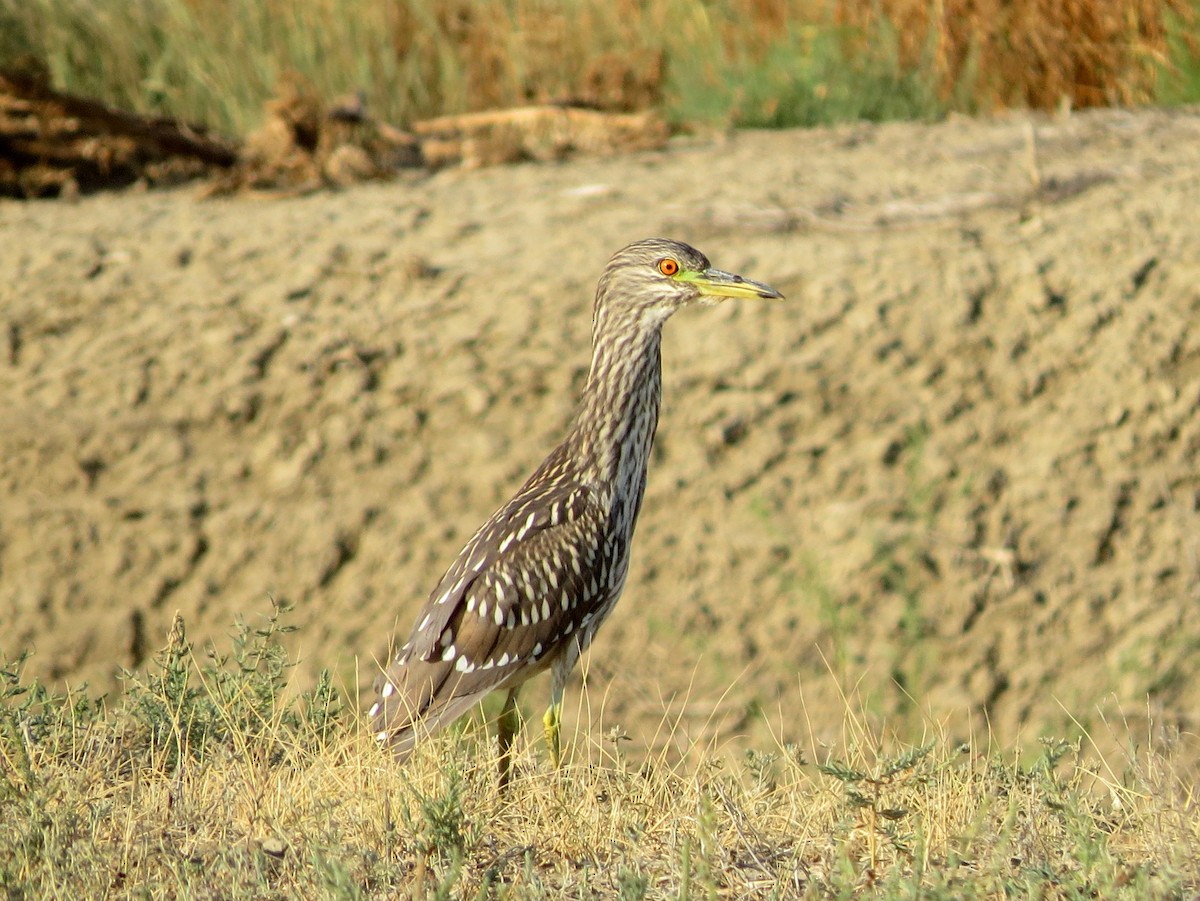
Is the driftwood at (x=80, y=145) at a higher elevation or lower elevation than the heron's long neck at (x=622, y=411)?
higher

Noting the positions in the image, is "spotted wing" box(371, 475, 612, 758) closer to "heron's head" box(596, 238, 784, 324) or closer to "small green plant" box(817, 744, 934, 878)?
"heron's head" box(596, 238, 784, 324)

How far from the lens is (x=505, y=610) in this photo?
5.00m

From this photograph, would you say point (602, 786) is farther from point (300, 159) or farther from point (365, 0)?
point (365, 0)

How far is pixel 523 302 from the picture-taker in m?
7.60

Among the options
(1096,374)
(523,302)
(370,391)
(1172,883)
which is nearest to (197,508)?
(370,391)

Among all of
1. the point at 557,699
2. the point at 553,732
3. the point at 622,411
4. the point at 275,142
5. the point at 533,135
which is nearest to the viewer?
the point at 553,732

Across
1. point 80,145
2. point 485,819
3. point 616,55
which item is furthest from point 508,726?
point 616,55

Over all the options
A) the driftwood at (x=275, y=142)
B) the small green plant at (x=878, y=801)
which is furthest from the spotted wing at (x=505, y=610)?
the driftwood at (x=275, y=142)

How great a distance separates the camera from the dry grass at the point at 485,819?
3.61 meters

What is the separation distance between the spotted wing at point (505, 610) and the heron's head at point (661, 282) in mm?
650

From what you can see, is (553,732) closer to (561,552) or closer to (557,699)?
(557,699)

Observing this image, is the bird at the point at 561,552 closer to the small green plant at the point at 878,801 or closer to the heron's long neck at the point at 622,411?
the heron's long neck at the point at 622,411

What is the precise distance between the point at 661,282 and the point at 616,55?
456 centimetres

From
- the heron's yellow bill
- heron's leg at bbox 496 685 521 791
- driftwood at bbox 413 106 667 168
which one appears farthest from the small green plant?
driftwood at bbox 413 106 667 168
